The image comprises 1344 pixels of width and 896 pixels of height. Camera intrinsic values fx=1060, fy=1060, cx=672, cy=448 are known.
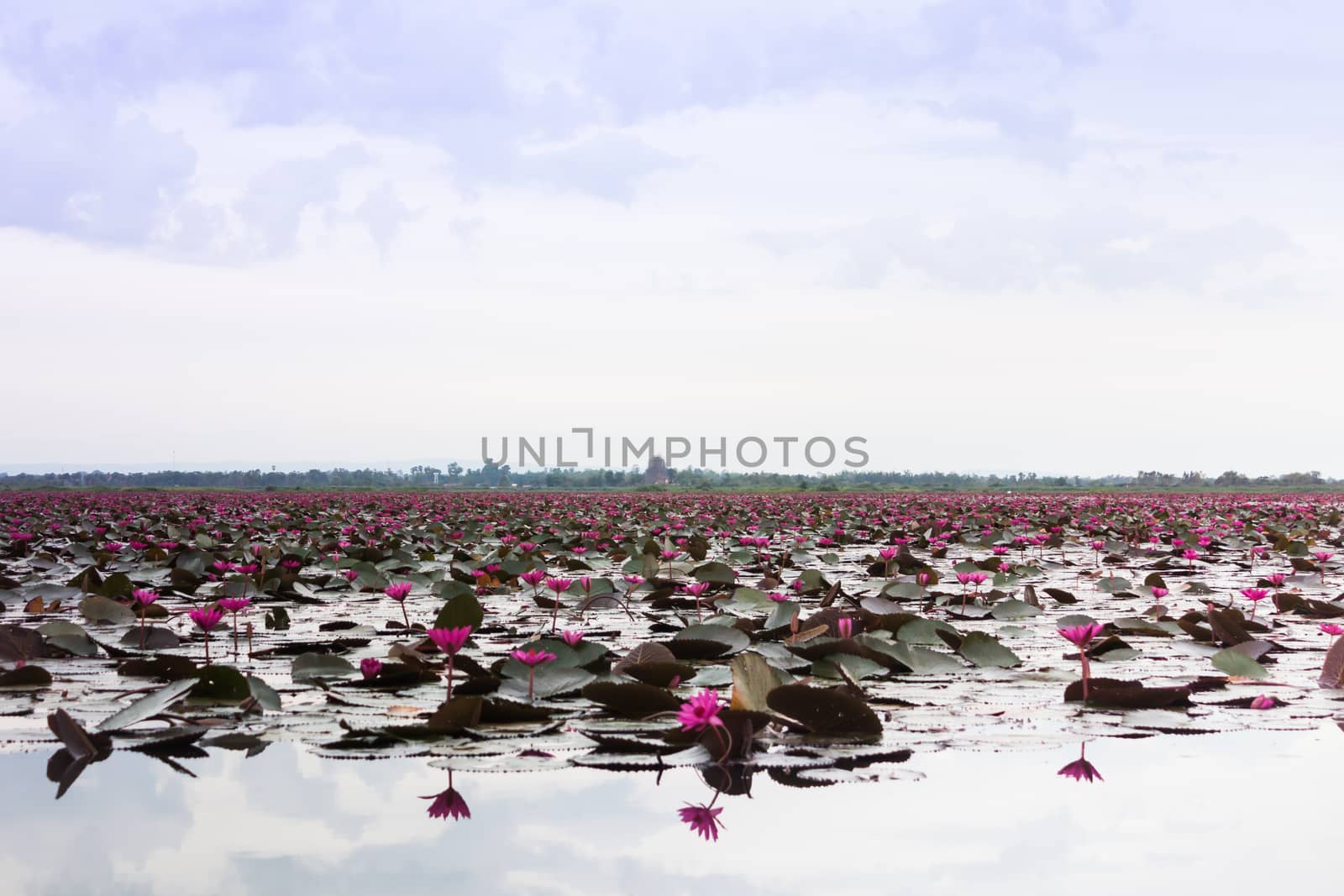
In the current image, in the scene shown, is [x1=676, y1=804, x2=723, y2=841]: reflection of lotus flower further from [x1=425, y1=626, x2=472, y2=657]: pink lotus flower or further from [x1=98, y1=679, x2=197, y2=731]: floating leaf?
[x1=98, y1=679, x2=197, y2=731]: floating leaf

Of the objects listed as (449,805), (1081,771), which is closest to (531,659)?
(449,805)

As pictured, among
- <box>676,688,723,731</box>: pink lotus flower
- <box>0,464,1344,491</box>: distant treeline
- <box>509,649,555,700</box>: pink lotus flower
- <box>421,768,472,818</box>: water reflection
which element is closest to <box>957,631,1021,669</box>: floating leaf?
<box>509,649,555,700</box>: pink lotus flower

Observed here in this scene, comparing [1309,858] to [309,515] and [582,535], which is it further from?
[309,515]

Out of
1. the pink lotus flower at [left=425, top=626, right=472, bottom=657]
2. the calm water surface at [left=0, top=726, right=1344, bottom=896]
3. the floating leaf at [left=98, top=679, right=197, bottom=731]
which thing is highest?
the pink lotus flower at [left=425, top=626, right=472, bottom=657]

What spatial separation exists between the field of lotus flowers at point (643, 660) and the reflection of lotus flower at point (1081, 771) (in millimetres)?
23

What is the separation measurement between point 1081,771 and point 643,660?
169 cm

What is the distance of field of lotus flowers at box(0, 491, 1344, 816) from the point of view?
3.00 m

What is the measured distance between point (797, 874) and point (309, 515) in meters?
15.9

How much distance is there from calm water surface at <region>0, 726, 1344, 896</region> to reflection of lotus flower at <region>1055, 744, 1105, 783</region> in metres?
0.03

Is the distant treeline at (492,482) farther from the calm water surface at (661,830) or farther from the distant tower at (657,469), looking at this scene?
the calm water surface at (661,830)

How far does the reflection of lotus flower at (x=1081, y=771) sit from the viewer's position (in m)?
2.74

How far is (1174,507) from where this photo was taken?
67.1 feet

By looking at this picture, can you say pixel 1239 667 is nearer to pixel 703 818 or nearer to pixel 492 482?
pixel 703 818

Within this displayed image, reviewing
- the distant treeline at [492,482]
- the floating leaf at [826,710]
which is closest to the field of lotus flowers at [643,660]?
the floating leaf at [826,710]
